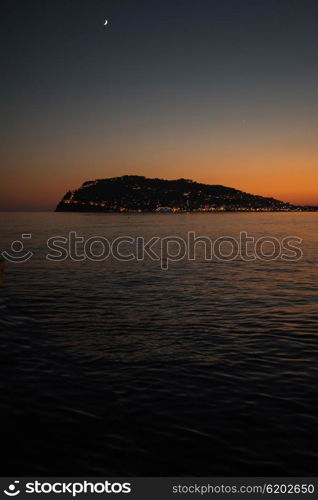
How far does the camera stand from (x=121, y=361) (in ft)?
43.1

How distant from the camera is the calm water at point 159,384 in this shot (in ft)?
26.3

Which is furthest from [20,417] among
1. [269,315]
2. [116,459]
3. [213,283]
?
[213,283]

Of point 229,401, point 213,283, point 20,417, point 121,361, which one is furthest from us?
point 213,283

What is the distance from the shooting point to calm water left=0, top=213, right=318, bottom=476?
8.03 metres

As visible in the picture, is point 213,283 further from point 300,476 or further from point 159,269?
point 300,476

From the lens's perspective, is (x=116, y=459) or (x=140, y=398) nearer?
(x=116, y=459)

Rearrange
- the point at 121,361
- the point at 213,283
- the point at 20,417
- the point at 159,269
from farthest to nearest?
the point at 159,269 → the point at 213,283 → the point at 121,361 → the point at 20,417

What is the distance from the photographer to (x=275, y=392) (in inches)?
432

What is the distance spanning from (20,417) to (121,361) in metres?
4.22

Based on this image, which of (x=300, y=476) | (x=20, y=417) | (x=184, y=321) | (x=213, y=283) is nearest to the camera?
(x=300, y=476)

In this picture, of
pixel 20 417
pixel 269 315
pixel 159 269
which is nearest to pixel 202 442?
pixel 20 417

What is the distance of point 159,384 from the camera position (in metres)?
11.4

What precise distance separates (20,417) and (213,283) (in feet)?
68.7

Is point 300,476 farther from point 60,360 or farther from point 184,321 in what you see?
point 184,321
